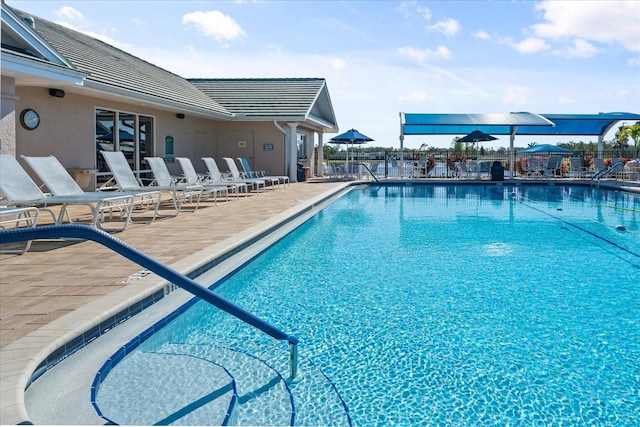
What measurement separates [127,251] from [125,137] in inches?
496

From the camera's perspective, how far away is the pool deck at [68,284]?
3.01 metres

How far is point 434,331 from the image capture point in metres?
4.42

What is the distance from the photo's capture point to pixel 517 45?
1290cm

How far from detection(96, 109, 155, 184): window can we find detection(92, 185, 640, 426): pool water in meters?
7.09

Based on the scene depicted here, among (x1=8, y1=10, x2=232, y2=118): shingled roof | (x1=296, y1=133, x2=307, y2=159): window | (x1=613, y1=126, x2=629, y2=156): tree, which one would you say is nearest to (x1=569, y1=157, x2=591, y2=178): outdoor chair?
(x1=613, y1=126, x2=629, y2=156): tree

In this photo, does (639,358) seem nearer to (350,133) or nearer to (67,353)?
(67,353)

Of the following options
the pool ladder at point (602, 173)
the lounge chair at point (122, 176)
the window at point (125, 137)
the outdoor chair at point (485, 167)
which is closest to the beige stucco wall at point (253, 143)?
the window at point (125, 137)

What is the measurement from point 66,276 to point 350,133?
69.4ft

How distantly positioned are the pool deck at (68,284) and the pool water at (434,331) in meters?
0.42

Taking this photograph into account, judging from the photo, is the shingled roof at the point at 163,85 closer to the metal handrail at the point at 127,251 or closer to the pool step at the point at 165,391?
the pool step at the point at 165,391

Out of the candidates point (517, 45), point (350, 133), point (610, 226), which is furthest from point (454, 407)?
point (350, 133)

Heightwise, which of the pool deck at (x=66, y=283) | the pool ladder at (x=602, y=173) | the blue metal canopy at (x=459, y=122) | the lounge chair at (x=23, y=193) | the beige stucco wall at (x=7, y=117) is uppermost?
the blue metal canopy at (x=459, y=122)

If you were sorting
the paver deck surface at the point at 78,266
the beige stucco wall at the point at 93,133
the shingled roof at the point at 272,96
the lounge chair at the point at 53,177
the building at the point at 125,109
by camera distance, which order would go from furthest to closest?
the shingled roof at the point at 272,96
the beige stucco wall at the point at 93,133
the building at the point at 125,109
the lounge chair at the point at 53,177
the paver deck surface at the point at 78,266

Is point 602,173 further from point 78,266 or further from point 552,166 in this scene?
point 78,266
